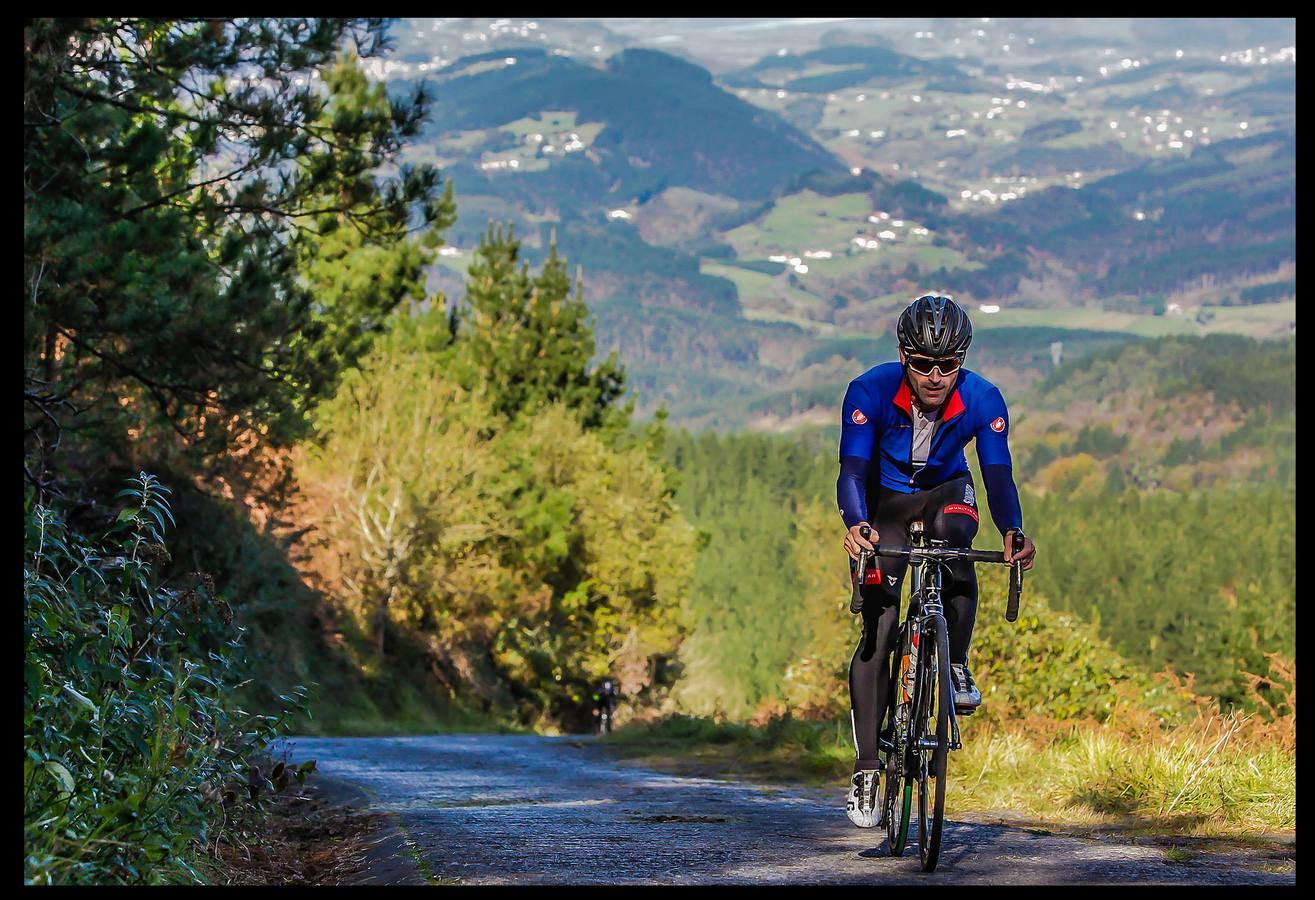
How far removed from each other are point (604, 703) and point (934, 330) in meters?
44.7

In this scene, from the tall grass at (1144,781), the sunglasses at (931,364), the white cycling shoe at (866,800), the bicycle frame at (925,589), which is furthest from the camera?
the tall grass at (1144,781)

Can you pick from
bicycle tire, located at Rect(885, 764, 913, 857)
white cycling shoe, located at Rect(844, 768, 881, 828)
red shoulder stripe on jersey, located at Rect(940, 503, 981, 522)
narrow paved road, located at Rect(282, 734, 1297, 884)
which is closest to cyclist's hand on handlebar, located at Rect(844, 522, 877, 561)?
red shoulder stripe on jersey, located at Rect(940, 503, 981, 522)

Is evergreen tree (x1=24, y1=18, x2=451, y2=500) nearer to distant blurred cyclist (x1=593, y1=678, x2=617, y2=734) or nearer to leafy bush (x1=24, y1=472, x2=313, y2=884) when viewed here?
leafy bush (x1=24, y1=472, x2=313, y2=884)

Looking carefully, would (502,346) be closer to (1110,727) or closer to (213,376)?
(213,376)

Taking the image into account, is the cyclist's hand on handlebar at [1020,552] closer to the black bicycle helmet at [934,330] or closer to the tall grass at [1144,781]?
the black bicycle helmet at [934,330]

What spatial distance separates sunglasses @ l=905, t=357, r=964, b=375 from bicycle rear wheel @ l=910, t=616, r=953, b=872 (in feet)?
3.05

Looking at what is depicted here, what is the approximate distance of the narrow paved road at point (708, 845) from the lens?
19.8ft

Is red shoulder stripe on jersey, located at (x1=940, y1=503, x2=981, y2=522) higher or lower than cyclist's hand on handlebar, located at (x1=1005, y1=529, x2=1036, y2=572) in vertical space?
higher

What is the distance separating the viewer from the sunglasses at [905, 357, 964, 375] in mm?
6301

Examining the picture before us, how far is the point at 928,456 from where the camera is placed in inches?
256

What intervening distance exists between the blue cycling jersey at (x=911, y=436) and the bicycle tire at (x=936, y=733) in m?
0.56

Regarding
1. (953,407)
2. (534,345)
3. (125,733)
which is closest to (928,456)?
(953,407)

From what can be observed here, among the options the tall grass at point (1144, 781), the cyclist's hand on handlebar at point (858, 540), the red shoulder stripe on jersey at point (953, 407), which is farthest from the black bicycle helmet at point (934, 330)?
the tall grass at point (1144, 781)

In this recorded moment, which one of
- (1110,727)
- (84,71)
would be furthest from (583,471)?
(1110,727)
